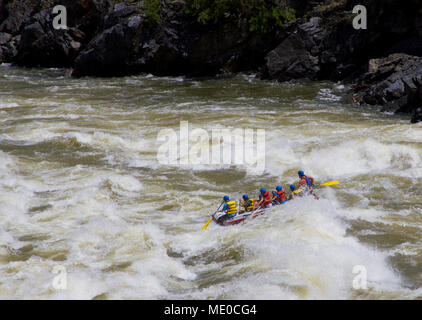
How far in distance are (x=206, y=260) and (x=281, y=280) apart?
1547 millimetres

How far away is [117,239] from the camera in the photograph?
346 inches

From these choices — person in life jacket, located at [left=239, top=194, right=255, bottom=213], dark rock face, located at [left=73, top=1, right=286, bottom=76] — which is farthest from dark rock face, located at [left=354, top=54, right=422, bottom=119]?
person in life jacket, located at [left=239, top=194, right=255, bottom=213]

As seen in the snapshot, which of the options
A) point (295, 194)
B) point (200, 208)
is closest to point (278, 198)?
point (295, 194)

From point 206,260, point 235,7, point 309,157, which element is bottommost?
point 206,260

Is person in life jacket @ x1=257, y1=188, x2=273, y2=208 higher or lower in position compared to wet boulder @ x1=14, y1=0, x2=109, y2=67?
lower

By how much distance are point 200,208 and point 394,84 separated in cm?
1061

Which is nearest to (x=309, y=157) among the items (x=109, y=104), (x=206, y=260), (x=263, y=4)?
(x=206, y=260)

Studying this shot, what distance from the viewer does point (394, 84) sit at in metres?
17.5

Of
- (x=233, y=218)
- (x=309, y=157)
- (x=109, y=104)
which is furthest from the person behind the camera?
(x=109, y=104)

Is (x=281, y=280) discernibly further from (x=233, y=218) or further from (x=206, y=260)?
(x=233, y=218)

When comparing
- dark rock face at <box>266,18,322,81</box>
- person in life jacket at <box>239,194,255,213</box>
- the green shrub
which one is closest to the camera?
person in life jacket at <box>239,194,255,213</box>

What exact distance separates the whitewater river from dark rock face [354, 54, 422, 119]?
91cm

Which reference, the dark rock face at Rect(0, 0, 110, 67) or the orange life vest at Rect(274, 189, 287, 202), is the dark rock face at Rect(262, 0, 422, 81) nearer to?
the dark rock face at Rect(0, 0, 110, 67)

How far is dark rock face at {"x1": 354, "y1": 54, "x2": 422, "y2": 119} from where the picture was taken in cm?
1590
